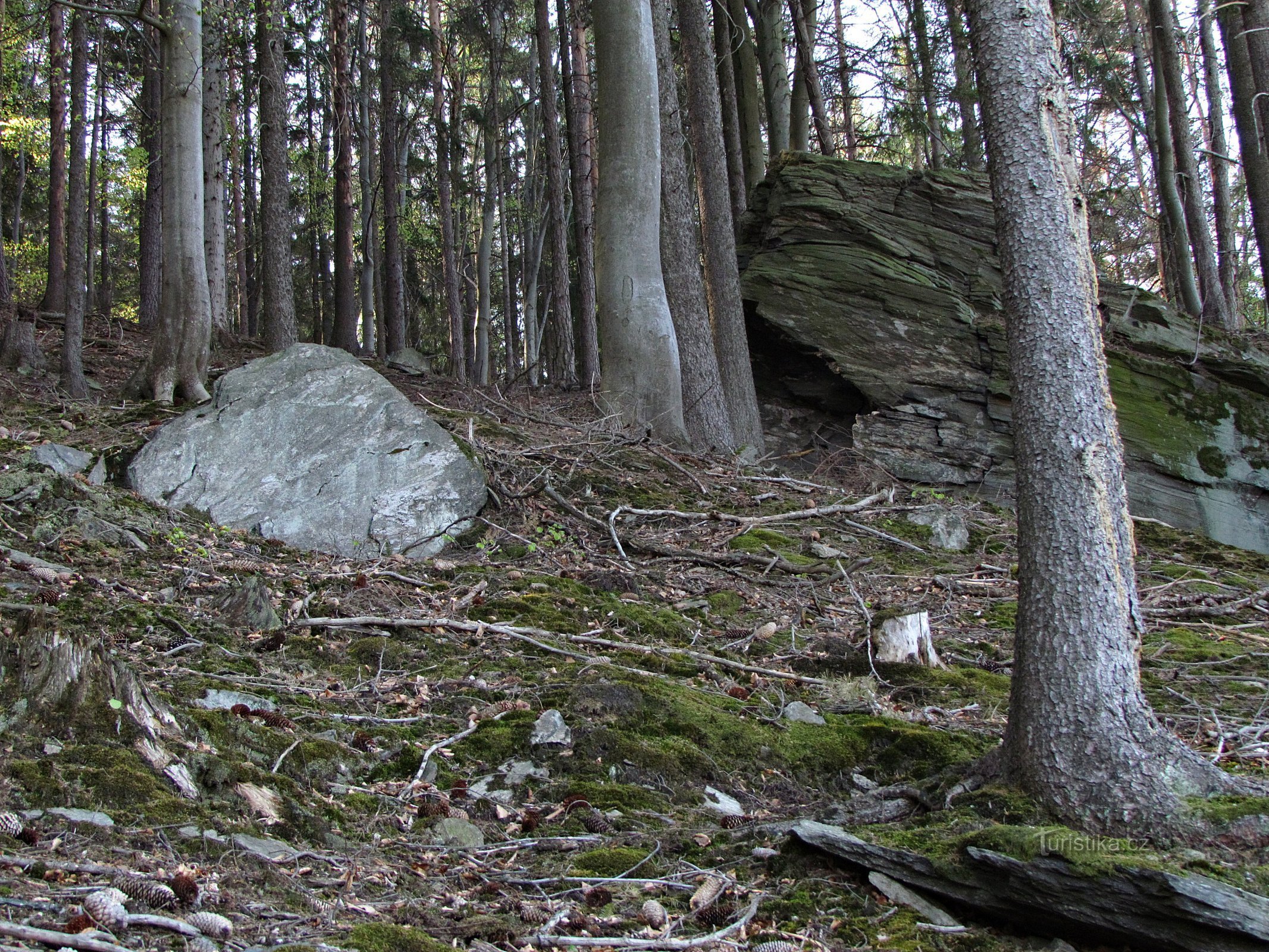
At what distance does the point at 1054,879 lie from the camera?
8.13 feet

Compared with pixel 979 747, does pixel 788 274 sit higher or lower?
higher

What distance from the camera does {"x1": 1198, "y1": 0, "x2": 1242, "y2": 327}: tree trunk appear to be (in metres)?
16.3

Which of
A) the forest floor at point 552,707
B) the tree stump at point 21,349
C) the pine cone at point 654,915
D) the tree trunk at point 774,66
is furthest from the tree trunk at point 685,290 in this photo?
the tree stump at point 21,349

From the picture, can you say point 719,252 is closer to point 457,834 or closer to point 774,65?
point 774,65

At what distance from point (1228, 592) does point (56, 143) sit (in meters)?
16.9

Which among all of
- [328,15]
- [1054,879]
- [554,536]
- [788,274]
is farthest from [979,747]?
[328,15]

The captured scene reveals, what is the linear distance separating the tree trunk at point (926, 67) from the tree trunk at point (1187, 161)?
152 inches

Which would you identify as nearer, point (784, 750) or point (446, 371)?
point (784, 750)

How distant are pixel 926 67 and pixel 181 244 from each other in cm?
1552

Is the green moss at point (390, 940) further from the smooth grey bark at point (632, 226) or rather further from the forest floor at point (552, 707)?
the smooth grey bark at point (632, 226)

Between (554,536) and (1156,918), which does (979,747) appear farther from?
(554,536)

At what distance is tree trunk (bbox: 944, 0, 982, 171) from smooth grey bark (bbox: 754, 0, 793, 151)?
2995 millimetres

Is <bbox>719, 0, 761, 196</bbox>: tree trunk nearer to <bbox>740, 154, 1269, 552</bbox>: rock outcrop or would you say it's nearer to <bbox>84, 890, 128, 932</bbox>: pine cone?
<bbox>740, 154, 1269, 552</bbox>: rock outcrop

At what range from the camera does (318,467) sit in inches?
284
